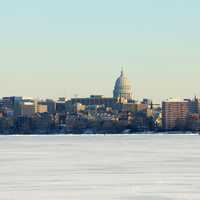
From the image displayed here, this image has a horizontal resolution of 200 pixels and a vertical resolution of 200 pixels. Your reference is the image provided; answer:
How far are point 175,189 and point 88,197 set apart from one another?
151 inches

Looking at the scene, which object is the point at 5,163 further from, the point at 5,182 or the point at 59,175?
the point at 5,182

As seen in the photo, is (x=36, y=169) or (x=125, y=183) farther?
(x=36, y=169)

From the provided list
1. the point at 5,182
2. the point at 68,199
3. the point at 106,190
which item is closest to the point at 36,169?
the point at 5,182

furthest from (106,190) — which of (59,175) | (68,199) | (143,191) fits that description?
(59,175)

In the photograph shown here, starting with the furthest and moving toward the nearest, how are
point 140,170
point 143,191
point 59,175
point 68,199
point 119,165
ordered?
point 119,165 → point 140,170 → point 59,175 → point 143,191 → point 68,199

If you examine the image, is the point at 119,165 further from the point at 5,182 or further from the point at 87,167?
the point at 5,182

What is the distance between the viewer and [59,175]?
1398 inches

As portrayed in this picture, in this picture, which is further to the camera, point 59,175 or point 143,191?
point 59,175

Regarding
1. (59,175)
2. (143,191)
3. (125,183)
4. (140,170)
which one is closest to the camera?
(143,191)

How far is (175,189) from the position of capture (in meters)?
29.4

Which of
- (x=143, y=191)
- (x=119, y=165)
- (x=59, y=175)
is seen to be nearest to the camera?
(x=143, y=191)

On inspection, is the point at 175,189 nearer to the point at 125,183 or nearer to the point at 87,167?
the point at 125,183

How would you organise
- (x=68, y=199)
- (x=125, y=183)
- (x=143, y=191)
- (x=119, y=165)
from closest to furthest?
(x=68, y=199) → (x=143, y=191) → (x=125, y=183) → (x=119, y=165)

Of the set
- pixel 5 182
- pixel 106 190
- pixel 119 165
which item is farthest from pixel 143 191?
pixel 119 165
